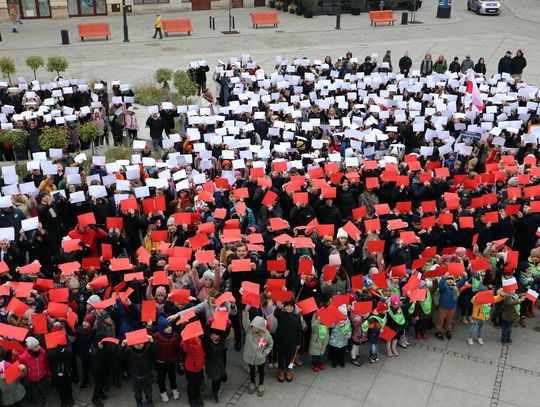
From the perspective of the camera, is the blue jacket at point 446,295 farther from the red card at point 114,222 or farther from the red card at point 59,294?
the red card at point 59,294

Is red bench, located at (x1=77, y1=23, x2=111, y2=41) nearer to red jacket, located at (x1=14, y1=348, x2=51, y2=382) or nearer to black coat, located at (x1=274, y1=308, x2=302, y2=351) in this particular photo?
red jacket, located at (x1=14, y1=348, x2=51, y2=382)

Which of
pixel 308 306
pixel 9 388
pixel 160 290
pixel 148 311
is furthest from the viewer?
pixel 308 306

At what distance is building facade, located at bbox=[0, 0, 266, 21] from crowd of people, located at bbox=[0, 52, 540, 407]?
2796cm

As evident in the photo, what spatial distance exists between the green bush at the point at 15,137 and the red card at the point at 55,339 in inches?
338

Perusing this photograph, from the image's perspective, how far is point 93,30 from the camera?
35.8 m

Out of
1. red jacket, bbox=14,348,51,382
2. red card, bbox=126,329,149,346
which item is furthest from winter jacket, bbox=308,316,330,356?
red jacket, bbox=14,348,51,382

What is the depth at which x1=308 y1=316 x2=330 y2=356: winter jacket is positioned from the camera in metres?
9.46

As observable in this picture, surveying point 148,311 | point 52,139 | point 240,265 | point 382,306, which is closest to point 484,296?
point 382,306

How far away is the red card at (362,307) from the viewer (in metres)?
9.44

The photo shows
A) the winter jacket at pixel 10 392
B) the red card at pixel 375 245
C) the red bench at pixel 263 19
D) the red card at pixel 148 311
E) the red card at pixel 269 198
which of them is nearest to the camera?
the winter jacket at pixel 10 392

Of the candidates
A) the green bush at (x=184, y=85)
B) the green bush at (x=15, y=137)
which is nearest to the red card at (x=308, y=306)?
the green bush at (x=15, y=137)

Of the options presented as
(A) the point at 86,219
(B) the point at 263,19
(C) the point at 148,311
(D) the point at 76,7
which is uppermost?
(D) the point at 76,7

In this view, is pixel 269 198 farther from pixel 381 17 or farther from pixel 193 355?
pixel 381 17

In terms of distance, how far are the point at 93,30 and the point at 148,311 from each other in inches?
1211
